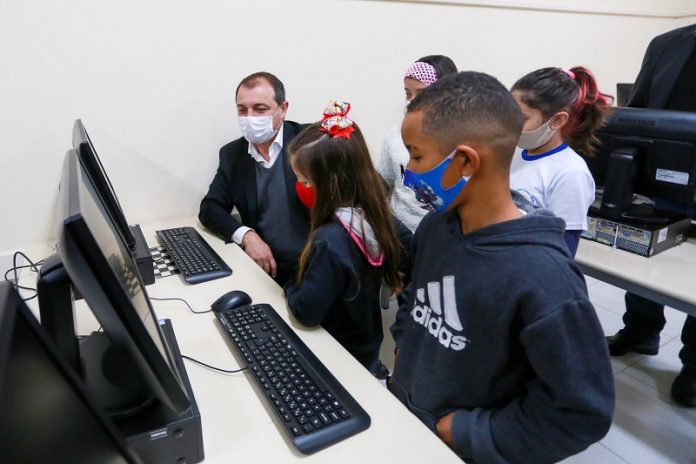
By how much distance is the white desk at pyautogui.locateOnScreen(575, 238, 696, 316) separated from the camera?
132 cm

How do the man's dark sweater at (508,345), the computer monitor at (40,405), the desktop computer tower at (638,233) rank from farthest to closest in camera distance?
the desktop computer tower at (638,233) → the man's dark sweater at (508,345) → the computer monitor at (40,405)

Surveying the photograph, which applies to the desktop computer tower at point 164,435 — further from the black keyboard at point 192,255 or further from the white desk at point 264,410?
the black keyboard at point 192,255

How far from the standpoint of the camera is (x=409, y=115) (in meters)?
0.84

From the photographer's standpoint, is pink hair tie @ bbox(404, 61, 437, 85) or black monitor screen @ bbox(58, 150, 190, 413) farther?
pink hair tie @ bbox(404, 61, 437, 85)

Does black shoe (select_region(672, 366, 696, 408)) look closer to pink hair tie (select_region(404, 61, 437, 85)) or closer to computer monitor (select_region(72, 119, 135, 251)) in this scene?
pink hair tie (select_region(404, 61, 437, 85))

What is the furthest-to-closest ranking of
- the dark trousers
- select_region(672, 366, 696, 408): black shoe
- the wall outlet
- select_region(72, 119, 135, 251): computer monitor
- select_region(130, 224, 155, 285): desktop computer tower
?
1. the dark trousers
2. select_region(672, 366, 696, 408): black shoe
3. the wall outlet
4. select_region(130, 224, 155, 285): desktop computer tower
5. select_region(72, 119, 135, 251): computer monitor

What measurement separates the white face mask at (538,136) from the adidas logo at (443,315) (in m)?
0.79

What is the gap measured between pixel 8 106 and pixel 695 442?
279 centimetres

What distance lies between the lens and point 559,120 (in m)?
1.45

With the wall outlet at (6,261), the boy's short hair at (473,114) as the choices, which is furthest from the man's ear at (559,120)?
the wall outlet at (6,261)

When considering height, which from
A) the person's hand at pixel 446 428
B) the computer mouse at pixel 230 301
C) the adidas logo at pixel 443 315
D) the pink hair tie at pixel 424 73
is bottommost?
the person's hand at pixel 446 428

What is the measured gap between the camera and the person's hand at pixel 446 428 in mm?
860

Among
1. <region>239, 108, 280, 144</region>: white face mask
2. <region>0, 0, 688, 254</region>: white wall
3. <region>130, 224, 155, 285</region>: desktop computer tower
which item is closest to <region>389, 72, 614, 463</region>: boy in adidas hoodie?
<region>130, 224, 155, 285</region>: desktop computer tower

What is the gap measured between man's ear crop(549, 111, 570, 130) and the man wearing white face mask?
3.06 feet
